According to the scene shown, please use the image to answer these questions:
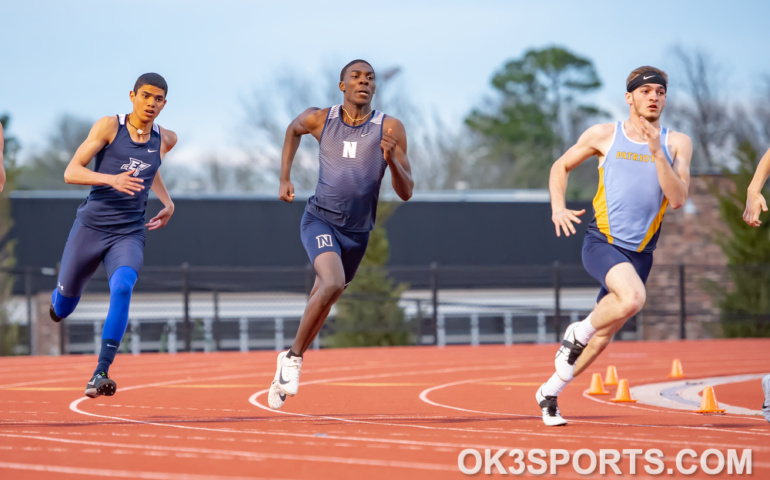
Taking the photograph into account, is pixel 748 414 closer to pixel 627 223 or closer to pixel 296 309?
pixel 627 223

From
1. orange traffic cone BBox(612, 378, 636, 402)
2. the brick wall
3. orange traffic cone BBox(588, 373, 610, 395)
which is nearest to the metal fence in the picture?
the brick wall

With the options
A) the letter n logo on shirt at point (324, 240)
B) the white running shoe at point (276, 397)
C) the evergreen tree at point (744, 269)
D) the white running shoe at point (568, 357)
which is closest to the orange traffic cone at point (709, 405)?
the white running shoe at point (568, 357)

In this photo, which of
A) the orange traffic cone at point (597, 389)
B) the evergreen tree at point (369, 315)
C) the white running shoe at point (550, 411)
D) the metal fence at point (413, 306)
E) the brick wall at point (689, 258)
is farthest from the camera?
the brick wall at point (689, 258)

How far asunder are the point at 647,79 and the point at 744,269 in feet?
54.0

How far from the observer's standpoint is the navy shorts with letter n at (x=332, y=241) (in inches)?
285

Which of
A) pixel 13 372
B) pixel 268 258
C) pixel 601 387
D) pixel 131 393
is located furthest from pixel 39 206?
pixel 601 387

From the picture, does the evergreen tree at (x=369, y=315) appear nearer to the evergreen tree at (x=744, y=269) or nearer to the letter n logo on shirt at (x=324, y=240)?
the evergreen tree at (x=744, y=269)

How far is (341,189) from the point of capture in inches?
289

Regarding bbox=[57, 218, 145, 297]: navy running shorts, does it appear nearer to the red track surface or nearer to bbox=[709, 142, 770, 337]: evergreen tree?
the red track surface

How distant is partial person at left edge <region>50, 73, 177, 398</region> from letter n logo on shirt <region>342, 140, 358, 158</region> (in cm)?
142

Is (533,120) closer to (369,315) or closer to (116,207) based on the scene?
(369,315)

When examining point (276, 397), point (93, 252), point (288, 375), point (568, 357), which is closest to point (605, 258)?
point (568, 357)

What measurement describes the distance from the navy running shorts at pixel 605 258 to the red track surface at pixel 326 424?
3.37ft

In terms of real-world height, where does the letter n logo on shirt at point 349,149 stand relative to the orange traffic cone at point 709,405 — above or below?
above
